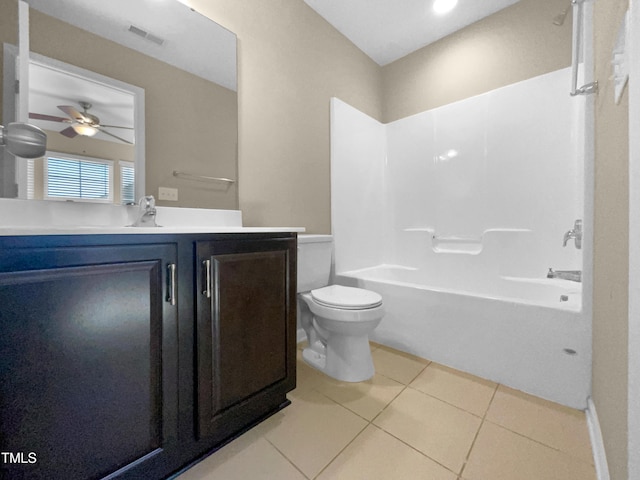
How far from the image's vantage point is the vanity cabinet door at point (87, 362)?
0.60 m

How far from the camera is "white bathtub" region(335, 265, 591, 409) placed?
126 centimetres

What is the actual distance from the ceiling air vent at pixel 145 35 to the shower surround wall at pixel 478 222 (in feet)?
4.20

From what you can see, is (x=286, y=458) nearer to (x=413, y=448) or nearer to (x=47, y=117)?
(x=413, y=448)

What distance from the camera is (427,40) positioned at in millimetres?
2365

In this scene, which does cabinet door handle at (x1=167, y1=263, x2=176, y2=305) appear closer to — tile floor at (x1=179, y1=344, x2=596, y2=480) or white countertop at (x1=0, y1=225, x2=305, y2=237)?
white countertop at (x1=0, y1=225, x2=305, y2=237)

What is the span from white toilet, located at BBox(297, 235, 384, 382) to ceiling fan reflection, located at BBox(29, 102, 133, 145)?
1124 mm

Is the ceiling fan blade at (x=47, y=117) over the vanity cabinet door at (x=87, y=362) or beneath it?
over

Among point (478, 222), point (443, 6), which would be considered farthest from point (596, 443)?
point (443, 6)

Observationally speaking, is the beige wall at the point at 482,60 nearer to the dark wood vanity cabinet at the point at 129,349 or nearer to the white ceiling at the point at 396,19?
the white ceiling at the point at 396,19

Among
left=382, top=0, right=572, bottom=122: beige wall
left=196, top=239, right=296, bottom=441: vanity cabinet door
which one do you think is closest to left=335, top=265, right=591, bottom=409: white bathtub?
left=196, top=239, right=296, bottom=441: vanity cabinet door

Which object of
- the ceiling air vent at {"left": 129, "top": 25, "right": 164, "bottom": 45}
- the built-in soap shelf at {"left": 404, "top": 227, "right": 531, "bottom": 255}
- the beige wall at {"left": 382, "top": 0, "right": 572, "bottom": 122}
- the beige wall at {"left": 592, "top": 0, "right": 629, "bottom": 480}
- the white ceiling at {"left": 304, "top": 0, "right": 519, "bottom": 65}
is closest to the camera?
the beige wall at {"left": 592, "top": 0, "right": 629, "bottom": 480}

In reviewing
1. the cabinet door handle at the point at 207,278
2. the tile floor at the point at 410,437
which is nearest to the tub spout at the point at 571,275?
the tile floor at the point at 410,437

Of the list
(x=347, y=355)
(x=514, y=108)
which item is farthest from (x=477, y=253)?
(x=347, y=355)

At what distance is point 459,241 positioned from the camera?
2.29 meters
